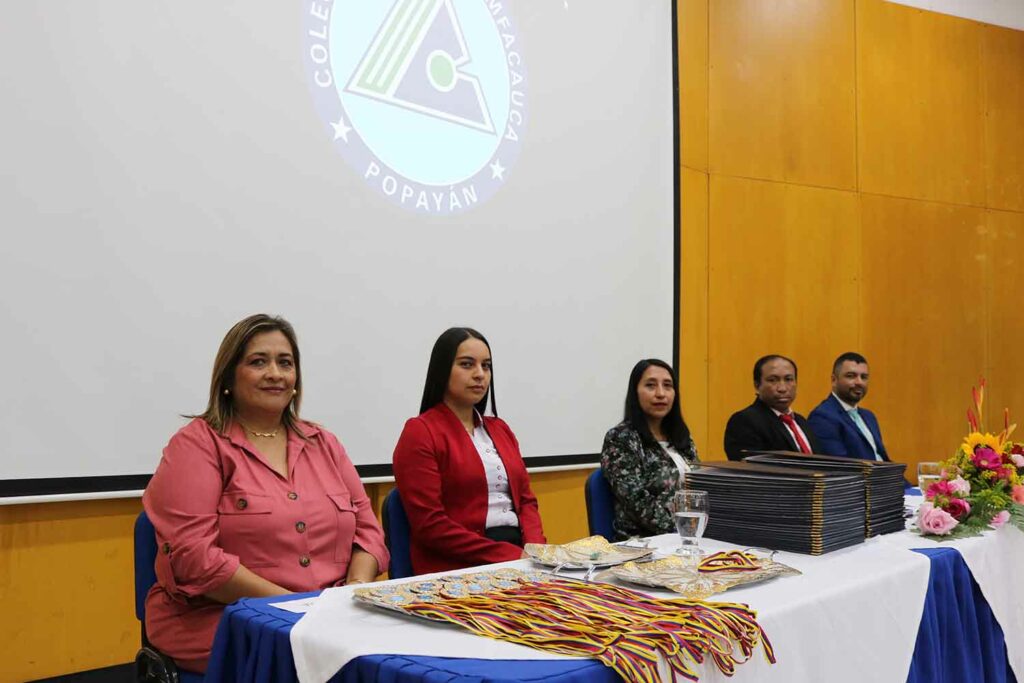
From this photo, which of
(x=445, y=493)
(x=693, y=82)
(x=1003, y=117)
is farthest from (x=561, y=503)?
(x=1003, y=117)

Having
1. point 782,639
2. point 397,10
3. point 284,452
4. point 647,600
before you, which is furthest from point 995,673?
point 397,10

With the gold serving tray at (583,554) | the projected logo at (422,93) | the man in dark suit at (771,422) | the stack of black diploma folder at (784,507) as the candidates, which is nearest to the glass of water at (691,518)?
the gold serving tray at (583,554)

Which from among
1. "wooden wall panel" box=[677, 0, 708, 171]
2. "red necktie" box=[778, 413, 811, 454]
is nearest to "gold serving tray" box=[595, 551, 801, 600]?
"red necktie" box=[778, 413, 811, 454]

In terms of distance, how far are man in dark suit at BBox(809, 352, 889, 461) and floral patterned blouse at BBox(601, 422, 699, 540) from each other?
190cm

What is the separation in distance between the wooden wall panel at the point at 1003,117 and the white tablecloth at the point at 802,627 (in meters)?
5.53

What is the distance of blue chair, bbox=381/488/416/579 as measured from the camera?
2.57m

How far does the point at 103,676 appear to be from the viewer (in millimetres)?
3146

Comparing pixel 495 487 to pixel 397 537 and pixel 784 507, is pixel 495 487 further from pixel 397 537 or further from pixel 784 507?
pixel 784 507

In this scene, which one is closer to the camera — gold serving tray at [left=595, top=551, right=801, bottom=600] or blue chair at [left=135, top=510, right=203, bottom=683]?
gold serving tray at [left=595, top=551, right=801, bottom=600]

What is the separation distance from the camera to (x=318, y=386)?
3.56 metres

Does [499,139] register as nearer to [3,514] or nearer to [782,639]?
[3,514]

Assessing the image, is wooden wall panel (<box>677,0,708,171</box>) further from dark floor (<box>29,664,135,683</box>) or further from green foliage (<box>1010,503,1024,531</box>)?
dark floor (<box>29,664,135,683</box>)

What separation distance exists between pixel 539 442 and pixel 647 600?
2859mm

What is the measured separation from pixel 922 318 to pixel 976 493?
4134 mm
